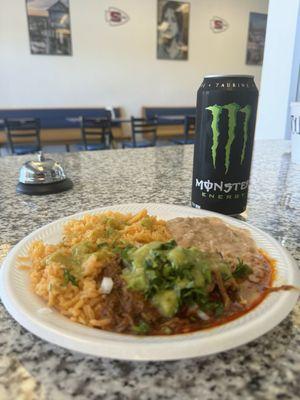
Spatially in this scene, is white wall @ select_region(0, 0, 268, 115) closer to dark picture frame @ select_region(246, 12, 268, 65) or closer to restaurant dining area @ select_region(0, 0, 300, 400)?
dark picture frame @ select_region(246, 12, 268, 65)

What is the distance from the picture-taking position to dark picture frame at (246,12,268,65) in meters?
5.61

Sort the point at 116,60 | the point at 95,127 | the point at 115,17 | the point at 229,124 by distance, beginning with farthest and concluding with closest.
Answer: the point at 116,60, the point at 115,17, the point at 95,127, the point at 229,124

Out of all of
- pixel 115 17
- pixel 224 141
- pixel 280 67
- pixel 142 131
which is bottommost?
pixel 142 131

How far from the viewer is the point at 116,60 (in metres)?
5.04

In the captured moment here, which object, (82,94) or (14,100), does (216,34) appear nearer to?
(82,94)

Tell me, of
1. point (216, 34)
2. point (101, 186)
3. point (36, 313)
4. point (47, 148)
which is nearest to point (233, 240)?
point (36, 313)

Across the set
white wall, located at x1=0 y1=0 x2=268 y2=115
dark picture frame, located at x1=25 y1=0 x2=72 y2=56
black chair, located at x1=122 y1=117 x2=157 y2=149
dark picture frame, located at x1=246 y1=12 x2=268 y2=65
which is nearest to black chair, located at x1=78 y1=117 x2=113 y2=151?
black chair, located at x1=122 y1=117 x2=157 y2=149

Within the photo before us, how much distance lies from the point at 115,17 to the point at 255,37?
2.50 m

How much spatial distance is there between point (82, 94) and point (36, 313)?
5.04m

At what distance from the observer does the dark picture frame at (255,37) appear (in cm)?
561

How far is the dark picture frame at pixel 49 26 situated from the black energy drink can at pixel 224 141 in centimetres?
466

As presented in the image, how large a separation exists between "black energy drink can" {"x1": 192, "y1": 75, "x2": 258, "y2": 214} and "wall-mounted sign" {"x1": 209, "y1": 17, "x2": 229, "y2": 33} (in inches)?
216

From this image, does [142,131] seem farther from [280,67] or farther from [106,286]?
[106,286]

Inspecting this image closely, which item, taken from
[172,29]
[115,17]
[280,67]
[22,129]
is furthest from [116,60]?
[280,67]
